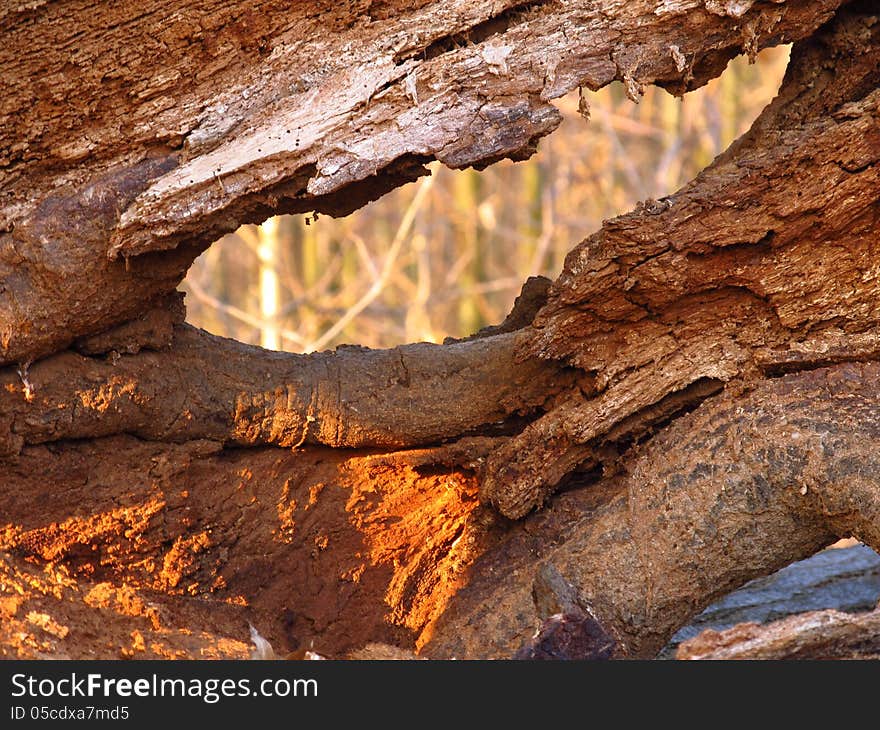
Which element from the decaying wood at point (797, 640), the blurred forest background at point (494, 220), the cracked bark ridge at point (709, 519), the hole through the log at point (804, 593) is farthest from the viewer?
the blurred forest background at point (494, 220)

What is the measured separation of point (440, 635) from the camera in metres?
2.89

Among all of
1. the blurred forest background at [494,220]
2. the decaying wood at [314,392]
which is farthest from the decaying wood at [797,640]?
the blurred forest background at [494,220]

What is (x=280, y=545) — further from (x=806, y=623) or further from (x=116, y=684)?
(x=806, y=623)

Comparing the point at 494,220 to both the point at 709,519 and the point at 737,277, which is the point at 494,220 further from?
the point at 709,519

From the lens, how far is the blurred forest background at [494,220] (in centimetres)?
1065

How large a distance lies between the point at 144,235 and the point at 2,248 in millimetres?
405

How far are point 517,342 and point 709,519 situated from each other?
2.68ft

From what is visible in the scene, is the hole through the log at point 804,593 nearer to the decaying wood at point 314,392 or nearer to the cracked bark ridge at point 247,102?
the decaying wood at point 314,392

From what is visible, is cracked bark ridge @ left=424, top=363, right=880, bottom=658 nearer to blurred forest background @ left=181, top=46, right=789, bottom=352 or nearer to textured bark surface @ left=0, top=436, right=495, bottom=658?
textured bark surface @ left=0, top=436, right=495, bottom=658

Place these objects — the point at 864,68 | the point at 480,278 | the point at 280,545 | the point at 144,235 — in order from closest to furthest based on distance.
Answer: the point at 144,235, the point at 864,68, the point at 280,545, the point at 480,278

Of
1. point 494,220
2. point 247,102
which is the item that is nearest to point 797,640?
point 247,102

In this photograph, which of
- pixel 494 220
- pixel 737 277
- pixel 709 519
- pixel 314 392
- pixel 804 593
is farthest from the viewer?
pixel 494 220

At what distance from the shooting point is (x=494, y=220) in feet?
40.1

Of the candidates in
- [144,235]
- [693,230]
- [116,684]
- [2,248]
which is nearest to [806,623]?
[693,230]
